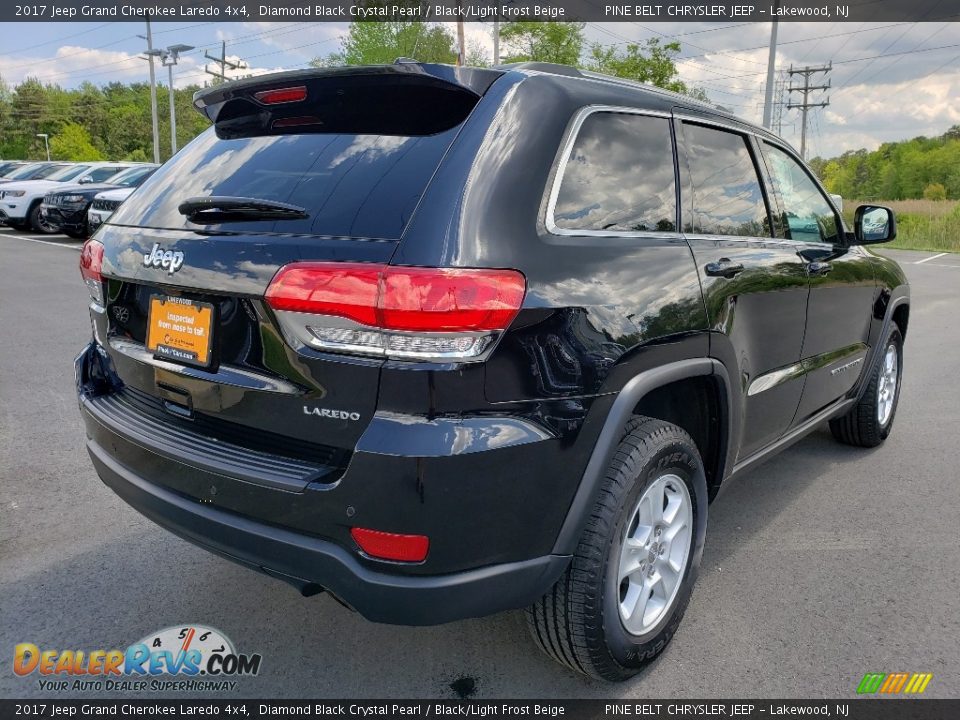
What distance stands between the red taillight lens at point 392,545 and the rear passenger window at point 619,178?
945mm

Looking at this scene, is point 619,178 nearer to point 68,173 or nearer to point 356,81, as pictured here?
point 356,81

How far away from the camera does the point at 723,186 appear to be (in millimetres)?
3041

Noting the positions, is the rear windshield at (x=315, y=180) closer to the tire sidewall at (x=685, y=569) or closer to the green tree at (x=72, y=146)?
the tire sidewall at (x=685, y=569)

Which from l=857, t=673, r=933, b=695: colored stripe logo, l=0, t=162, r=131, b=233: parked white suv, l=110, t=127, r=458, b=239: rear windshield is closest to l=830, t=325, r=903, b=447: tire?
l=857, t=673, r=933, b=695: colored stripe logo

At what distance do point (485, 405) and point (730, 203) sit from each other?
1.67m

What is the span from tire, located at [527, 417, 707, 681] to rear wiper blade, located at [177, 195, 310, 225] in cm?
116

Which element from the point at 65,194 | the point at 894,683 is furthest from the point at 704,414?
the point at 65,194

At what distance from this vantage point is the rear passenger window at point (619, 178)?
2291 millimetres

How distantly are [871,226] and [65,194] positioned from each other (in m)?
16.0

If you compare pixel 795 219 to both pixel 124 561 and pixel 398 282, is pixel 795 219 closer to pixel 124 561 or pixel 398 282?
pixel 398 282

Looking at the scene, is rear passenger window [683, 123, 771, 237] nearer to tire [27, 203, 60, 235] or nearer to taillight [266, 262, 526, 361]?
taillight [266, 262, 526, 361]

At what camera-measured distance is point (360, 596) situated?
197 cm

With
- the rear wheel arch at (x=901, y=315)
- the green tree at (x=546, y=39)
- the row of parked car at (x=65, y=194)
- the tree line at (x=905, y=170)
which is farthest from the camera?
the tree line at (x=905, y=170)

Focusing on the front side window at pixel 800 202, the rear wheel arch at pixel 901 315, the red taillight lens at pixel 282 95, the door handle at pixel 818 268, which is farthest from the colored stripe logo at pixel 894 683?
the rear wheel arch at pixel 901 315
